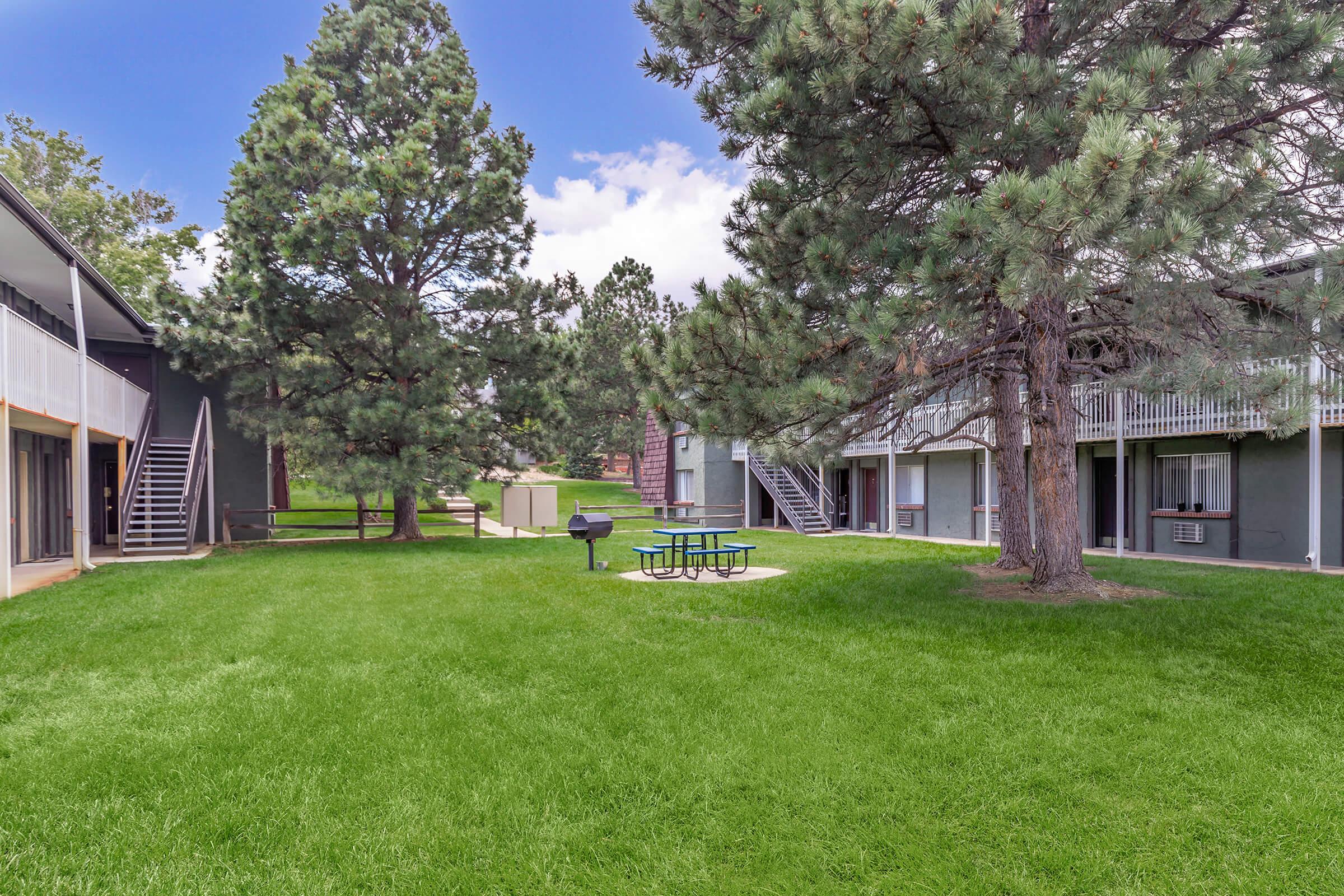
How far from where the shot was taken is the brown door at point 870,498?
2109cm

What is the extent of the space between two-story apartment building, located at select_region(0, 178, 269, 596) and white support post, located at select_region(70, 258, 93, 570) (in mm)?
28

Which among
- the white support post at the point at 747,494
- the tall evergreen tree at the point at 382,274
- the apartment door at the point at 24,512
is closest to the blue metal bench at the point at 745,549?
the tall evergreen tree at the point at 382,274

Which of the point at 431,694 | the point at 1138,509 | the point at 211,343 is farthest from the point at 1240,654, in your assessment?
the point at 211,343

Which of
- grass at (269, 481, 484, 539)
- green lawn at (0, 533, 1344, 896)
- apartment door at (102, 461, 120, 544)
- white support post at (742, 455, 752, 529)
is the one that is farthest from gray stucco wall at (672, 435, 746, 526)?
apartment door at (102, 461, 120, 544)

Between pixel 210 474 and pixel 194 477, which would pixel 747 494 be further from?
pixel 194 477

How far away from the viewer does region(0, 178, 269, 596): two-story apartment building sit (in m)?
9.58

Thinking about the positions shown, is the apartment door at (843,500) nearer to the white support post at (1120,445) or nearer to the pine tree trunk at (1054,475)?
the white support post at (1120,445)

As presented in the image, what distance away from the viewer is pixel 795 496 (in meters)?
21.8

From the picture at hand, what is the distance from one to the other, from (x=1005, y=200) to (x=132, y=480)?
53.4 ft

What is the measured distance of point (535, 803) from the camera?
3.33 meters

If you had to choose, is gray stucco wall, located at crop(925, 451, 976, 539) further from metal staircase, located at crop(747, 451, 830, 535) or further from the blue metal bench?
the blue metal bench

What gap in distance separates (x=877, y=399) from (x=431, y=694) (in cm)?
530

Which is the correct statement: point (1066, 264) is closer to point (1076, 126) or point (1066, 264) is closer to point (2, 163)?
point (1076, 126)

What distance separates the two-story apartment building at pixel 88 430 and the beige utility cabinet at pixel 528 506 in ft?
20.5
